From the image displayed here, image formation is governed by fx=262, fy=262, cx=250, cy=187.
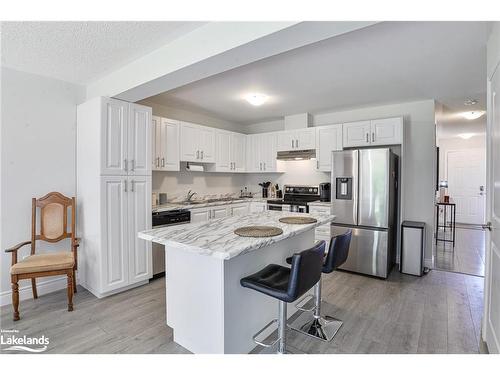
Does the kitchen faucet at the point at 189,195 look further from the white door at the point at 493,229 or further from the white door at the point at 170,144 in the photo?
the white door at the point at 493,229

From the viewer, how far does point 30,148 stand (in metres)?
2.86

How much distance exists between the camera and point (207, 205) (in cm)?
409

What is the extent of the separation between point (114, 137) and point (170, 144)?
3.38 ft

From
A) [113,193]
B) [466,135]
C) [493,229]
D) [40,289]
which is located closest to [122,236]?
[113,193]

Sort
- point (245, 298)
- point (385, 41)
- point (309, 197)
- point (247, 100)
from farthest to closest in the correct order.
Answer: point (309, 197)
point (247, 100)
point (385, 41)
point (245, 298)

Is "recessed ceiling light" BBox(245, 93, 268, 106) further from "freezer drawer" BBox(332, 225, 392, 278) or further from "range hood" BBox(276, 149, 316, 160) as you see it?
"freezer drawer" BBox(332, 225, 392, 278)

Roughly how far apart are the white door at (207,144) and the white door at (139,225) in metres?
1.34

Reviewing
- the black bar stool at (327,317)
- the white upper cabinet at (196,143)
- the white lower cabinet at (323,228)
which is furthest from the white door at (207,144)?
the black bar stool at (327,317)

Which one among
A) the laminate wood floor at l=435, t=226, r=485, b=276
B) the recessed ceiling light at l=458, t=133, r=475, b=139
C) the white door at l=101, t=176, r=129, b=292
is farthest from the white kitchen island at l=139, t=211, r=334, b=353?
the recessed ceiling light at l=458, t=133, r=475, b=139

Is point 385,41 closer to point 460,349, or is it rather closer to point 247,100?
point 247,100

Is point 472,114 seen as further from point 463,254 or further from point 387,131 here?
point 463,254
